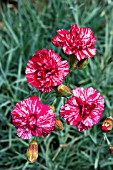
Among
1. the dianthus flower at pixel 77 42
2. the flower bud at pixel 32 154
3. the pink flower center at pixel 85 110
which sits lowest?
the flower bud at pixel 32 154

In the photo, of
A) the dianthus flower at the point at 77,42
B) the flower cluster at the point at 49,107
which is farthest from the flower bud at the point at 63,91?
the dianthus flower at the point at 77,42

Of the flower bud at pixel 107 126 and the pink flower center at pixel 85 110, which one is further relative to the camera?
the flower bud at pixel 107 126

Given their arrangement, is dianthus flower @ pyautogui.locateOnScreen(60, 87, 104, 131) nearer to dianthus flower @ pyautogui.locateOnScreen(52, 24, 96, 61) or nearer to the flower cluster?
the flower cluster

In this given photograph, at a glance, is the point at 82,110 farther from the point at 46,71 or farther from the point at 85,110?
the point at 46,71

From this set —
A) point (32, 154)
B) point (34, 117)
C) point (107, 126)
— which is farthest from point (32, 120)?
point (107, 126)

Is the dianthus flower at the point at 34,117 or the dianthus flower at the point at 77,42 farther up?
the dianthus flower at the point at 77,42

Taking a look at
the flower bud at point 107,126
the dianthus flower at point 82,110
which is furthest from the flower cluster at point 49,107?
the flower bud at point 107,126

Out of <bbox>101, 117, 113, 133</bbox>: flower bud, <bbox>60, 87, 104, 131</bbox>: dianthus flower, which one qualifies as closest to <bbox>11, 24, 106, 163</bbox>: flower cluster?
<bbox>60, 87, 104, 131</bbox>: dianthus flower

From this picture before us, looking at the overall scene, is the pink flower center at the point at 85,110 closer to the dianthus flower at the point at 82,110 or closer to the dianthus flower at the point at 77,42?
the dianthus flower at the point at 82,110
